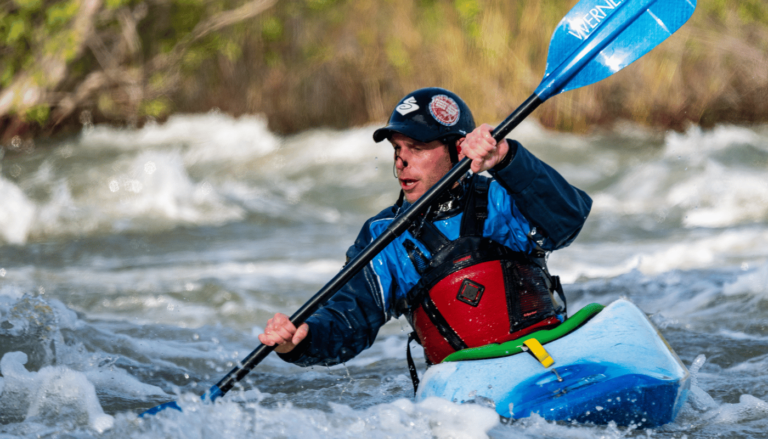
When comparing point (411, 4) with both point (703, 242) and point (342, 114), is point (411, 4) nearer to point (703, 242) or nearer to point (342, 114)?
point (342, 114)

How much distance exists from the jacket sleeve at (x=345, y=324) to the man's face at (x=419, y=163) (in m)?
0.25

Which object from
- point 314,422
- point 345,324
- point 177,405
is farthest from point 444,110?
point 177,405

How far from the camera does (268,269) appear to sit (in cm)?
660

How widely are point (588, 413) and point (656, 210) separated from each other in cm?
690

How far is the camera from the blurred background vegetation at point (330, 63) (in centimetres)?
1186

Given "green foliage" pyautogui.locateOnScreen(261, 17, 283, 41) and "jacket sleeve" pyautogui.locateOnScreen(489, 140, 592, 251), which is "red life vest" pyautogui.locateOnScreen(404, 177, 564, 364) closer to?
"jacket sleeve" pyautogui.locateOnScreen(489, 140, 592, 251)

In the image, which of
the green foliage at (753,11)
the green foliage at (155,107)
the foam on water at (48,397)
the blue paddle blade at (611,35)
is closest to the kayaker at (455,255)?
the blue paddle blade at (611,35)

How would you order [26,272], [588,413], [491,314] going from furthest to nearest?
[26,272]
[491,314]
[588,413]

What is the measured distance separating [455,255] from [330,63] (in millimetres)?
11606

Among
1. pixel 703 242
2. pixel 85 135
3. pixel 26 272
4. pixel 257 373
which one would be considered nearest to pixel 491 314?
pixel 257 373

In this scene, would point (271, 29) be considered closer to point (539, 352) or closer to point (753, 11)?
point (753, 11)

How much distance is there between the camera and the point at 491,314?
256cm

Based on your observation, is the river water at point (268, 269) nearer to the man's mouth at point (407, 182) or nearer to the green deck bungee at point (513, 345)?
the green deck bungee at point (513, 345)

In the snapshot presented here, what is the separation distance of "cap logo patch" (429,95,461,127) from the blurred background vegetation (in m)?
9.50
